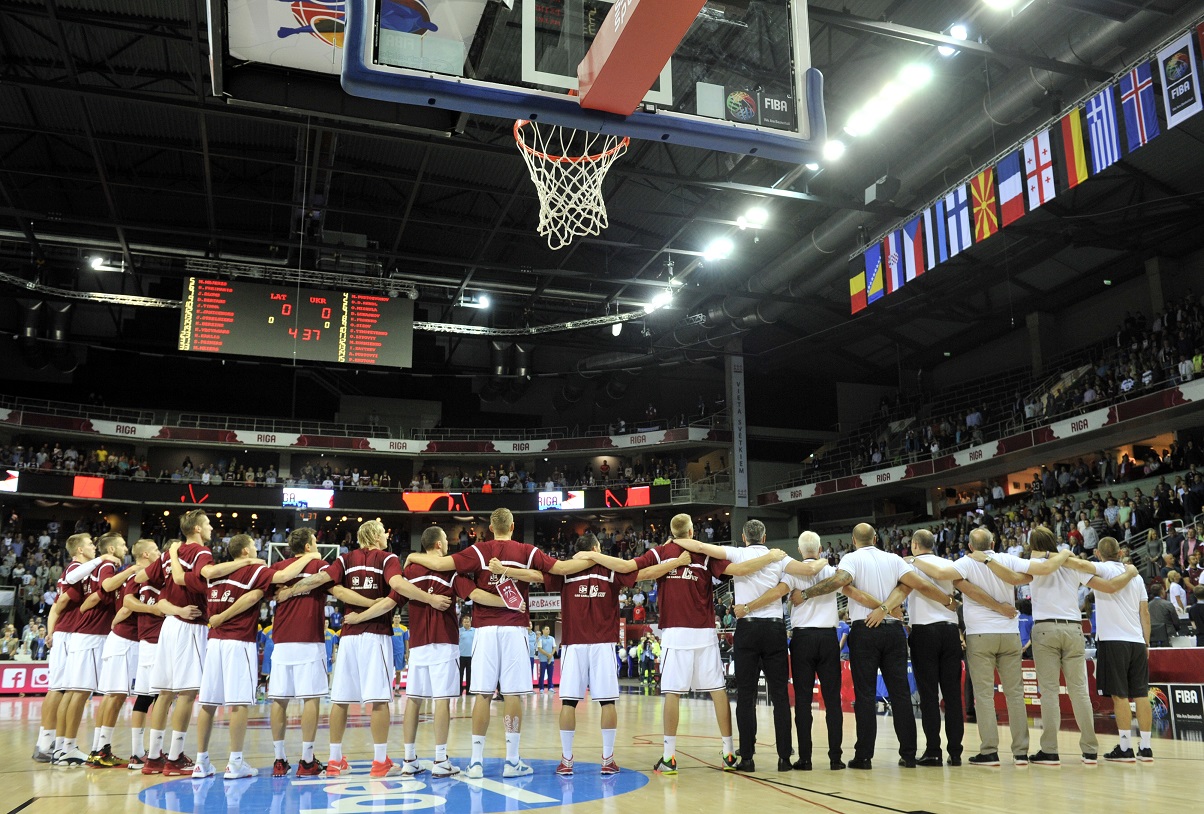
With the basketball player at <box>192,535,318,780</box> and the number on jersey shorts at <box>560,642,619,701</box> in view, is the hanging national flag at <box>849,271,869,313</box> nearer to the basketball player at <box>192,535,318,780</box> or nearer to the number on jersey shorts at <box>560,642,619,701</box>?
the number on jersey shorts at <box>560,642,619,701</box>

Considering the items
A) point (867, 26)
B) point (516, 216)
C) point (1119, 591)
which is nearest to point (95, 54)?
point (516, 216)

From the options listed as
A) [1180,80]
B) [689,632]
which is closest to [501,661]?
[689,632]

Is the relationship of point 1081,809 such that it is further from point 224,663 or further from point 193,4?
point 193,4

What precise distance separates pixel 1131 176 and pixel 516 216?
55.4ft

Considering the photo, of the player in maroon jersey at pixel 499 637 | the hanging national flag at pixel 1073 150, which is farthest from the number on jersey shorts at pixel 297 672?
the hanging national flag at pixel 1073 150

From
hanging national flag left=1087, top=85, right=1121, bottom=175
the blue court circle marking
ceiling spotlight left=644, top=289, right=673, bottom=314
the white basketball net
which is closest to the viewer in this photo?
the blue court circle marking

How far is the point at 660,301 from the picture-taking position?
27.2 m

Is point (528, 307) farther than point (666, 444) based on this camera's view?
No

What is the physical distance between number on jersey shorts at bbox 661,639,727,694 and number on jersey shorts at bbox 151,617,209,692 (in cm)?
431

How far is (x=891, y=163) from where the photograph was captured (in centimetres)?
2097

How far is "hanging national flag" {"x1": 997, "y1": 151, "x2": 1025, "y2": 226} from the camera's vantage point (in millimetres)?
15656

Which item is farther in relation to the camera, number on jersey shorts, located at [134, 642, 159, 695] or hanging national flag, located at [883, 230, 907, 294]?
hanging national flag, located at [883, 230, 907, 294]

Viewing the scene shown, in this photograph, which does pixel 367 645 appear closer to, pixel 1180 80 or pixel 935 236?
pixel 1180 80

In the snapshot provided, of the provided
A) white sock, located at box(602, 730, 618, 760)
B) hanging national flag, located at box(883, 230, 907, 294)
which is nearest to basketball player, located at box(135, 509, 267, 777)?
white sock, located at box(602, 730, 618, 760)
